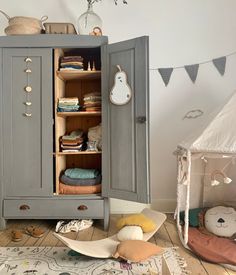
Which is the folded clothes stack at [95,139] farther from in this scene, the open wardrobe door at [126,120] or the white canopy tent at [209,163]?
the white canopy tent at [209,163]

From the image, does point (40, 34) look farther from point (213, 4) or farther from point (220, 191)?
point (220, 191)

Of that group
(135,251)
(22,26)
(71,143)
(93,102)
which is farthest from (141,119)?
(22,26)

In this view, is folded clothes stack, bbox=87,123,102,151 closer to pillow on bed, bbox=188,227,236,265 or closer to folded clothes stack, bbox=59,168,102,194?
folded clothes stack, bbox=59,168,102,194

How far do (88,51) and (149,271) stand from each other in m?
1.96

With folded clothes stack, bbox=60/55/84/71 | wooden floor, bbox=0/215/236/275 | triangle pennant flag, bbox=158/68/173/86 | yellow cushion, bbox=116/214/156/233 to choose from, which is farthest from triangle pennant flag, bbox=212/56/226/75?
yellow cushion, bbox=116/214/156/233

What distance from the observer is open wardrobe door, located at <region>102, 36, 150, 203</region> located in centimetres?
218

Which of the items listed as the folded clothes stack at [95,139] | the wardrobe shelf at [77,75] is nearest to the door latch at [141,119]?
the folded clothes stack at [95,139]

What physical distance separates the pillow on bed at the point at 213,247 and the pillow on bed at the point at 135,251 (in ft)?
0.89

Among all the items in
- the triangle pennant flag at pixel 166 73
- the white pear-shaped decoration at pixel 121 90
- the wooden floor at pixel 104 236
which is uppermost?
the triangle pennant flag at pixel 166 73

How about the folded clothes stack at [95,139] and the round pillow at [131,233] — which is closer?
the round pillow at [131,233]

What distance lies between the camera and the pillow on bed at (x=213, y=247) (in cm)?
173

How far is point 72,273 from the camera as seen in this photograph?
1614mm

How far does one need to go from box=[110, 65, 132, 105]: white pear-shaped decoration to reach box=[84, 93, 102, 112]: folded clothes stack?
245 millimetres

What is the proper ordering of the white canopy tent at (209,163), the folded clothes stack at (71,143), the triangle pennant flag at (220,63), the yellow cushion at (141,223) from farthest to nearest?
the triangle pennant flag at (220,63), the folded clothes stack at (71,143), the yellow cushion at (141,223), the white canopy tent at (209,163)
